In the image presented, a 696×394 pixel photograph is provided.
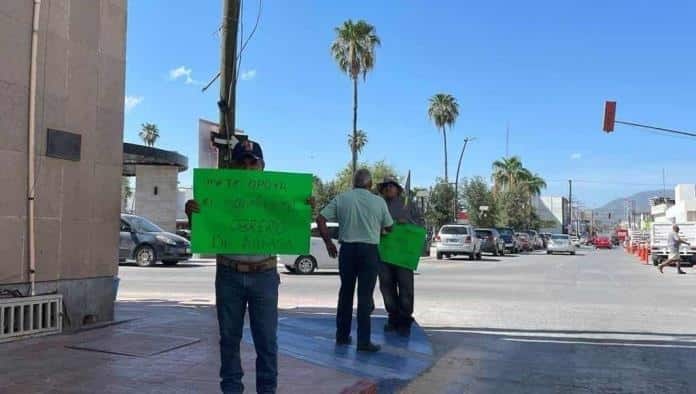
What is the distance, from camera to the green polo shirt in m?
6.84

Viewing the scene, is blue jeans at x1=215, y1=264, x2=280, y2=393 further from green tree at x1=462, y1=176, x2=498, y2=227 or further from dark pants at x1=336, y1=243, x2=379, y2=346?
green tree at x1=462, y1=176, x2=498, y2=227

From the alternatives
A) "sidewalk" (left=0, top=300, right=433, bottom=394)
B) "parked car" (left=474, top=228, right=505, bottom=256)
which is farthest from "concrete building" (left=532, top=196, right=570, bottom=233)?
"sidewalk" (left=0, top=300, right=433, bottom=394)

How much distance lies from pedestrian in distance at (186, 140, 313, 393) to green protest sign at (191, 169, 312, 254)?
0.44 feet

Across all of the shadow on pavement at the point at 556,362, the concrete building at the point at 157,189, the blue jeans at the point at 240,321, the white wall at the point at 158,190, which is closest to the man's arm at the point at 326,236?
the shadow on pavement at the point at 556,362

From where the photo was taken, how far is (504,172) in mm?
81000

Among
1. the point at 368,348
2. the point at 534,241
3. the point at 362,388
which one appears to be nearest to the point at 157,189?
the point at 368,348

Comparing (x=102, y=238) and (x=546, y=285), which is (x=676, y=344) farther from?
(x=546, y=285)

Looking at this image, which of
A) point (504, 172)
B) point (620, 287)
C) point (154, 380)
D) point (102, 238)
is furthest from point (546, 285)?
point (504, 172)

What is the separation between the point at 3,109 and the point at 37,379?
2827 millimetres

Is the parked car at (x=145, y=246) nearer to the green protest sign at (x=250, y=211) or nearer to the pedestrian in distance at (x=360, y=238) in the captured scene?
the pedestrian in distance at (x=360, y=238)

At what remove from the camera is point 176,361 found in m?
6.12

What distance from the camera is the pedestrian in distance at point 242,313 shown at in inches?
181

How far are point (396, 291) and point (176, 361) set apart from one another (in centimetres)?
332

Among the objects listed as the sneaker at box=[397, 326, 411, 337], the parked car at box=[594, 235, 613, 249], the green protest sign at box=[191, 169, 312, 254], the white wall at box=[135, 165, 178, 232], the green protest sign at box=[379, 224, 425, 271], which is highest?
the white wall at box=[135, 165, 178, 232]
